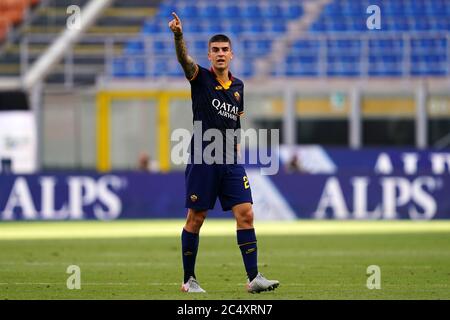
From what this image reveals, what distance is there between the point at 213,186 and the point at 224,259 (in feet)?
14.0

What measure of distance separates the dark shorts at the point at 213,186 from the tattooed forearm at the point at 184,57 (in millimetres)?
884

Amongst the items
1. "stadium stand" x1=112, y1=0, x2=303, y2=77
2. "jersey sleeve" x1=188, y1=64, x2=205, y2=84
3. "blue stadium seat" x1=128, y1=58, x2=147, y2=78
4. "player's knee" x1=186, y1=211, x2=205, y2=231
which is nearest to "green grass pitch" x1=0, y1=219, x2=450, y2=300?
"player's knee" x1=186, y1=211, x2=205, y2=231

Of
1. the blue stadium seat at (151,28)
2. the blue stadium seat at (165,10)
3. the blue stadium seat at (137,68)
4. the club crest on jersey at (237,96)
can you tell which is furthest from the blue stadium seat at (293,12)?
the club crest on jersey at (237,96)

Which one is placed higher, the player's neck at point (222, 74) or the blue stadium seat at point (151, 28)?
the blue stadium seat at point (151, 28)

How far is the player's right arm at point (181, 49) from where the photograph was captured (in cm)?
994

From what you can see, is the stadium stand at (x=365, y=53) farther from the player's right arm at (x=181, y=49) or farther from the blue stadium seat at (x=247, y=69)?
the player's right arm at (x=181, y=49)

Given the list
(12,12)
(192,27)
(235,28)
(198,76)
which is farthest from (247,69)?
(198,76)

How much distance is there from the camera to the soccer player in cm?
1062

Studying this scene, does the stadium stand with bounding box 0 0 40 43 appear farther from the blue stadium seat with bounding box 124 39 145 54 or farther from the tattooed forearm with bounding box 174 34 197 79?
the tattooed forearm with bounding box 174 34 197 79

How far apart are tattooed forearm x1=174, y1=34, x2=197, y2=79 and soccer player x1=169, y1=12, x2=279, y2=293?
59mm

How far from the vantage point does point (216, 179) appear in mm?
10727

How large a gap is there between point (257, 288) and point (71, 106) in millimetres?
20780
